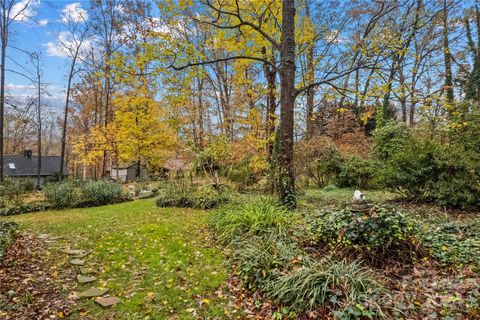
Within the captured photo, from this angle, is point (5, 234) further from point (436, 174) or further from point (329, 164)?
point (329, 164)

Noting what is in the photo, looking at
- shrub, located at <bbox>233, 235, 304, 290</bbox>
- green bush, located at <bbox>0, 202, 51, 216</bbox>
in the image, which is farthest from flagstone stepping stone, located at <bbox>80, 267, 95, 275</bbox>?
green bush, located at <bbox>0, 202, 51, 216</bbox>

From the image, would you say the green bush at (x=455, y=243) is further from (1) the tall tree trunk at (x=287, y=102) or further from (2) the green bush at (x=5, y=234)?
(2) the green bush at (x=5, y=234)

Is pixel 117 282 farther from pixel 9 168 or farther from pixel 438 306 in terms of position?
pixel 9 168

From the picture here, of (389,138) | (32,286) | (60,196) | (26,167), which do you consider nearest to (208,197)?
(32,286)

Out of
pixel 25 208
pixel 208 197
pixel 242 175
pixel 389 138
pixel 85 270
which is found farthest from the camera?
pixel 389 138

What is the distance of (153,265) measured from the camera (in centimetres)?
406

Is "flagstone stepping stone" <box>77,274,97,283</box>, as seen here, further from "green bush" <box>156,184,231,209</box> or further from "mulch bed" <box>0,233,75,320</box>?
"green bush" <box>156,184,231,209</box>

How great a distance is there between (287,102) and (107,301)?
5.01 m

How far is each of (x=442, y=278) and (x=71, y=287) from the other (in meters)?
4.40

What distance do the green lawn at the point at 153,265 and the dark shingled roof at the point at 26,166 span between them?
20935mm

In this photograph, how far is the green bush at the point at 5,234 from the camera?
431 centimetres

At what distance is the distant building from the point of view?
75.3 feet

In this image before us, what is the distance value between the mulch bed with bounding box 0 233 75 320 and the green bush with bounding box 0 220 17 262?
10 cm

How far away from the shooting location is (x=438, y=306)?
2.43 m
